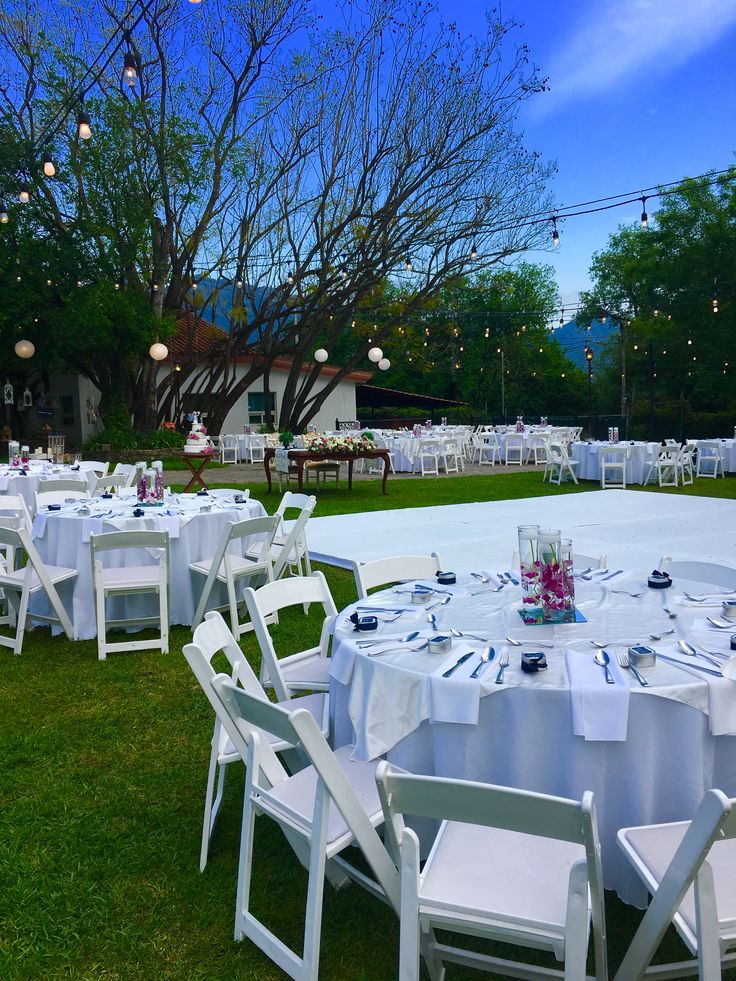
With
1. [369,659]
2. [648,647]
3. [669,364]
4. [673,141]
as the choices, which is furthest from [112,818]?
[669,364]

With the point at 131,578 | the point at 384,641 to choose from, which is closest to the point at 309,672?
the point at 384,641

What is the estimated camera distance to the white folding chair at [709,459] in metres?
17.5

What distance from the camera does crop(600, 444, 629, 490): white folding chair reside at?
15.6 metres

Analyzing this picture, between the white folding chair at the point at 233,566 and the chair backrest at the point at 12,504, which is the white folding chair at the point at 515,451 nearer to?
the chair backrest at the point at 12,504

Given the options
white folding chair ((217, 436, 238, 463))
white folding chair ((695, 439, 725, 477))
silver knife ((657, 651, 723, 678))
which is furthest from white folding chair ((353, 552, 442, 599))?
white folding chair ((217, 436, 238, 463))

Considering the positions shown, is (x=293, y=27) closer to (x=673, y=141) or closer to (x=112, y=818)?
(x=673, y=141)

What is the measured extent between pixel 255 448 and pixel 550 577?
2055cm

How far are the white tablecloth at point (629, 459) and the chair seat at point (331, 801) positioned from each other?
14324 millimetres

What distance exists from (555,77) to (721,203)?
526 inches

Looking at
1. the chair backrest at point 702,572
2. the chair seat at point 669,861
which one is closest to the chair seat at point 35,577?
the chair backrest at point 702,572

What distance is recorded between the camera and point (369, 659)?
107 inches

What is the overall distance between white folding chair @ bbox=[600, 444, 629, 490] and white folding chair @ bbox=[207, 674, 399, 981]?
1374 centimetres

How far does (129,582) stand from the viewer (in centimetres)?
541

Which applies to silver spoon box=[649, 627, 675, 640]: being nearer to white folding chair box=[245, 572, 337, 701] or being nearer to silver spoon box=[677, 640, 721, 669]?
silver spoon box=[677, 640, 721, 669]
